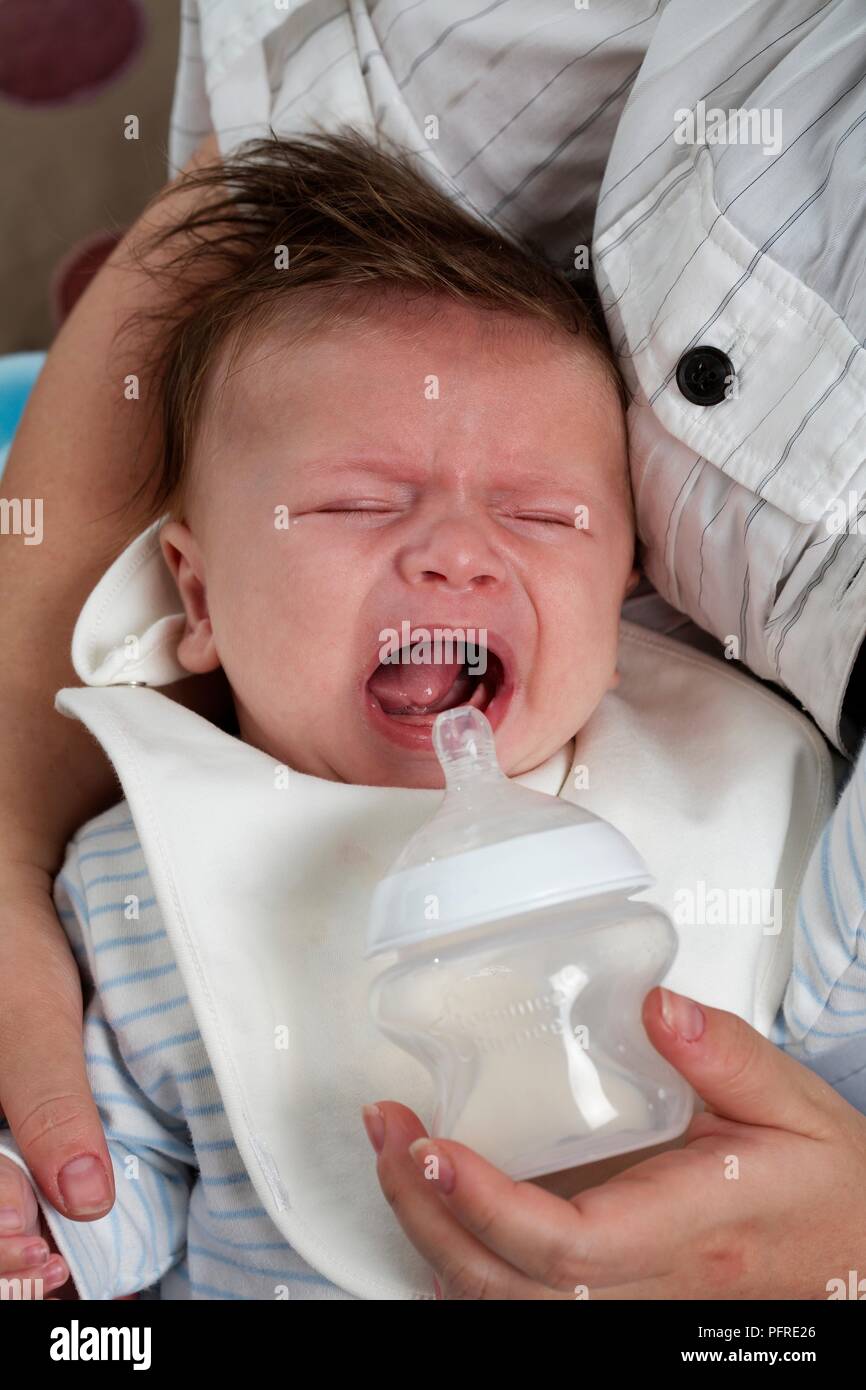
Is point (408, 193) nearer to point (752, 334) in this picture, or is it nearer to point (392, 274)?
point (392, 274)

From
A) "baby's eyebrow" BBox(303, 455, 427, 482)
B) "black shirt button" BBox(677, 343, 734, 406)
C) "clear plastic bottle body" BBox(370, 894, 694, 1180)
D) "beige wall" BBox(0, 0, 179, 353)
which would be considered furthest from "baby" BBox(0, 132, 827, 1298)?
"beige wall" BBox(0, 0, 179, 353)

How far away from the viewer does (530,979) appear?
0.77m

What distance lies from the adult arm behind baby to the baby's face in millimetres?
196

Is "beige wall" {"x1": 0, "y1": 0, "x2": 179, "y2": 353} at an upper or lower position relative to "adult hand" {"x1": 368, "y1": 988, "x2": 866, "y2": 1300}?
upper

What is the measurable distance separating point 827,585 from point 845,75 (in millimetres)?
382

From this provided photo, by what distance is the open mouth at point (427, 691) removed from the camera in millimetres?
1007

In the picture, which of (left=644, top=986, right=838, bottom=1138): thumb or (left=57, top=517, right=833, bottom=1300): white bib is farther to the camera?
(left=57, top=517, right=833, bottom=1300): white bib

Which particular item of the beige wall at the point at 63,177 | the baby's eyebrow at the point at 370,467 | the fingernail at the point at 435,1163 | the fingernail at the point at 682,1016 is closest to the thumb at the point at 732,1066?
the fingernail at the point at 682,1016

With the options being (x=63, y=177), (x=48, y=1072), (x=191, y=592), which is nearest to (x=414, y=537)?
(x=191, y=592)

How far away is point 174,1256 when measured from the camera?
105 cm

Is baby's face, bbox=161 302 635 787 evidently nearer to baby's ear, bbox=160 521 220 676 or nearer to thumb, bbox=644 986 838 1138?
baby's ear, bbox=160 521 220 676

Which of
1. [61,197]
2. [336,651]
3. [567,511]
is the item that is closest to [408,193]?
[567,511]

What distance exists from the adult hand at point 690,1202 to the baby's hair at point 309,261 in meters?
0.59

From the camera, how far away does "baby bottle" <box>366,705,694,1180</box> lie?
2.37 feet
